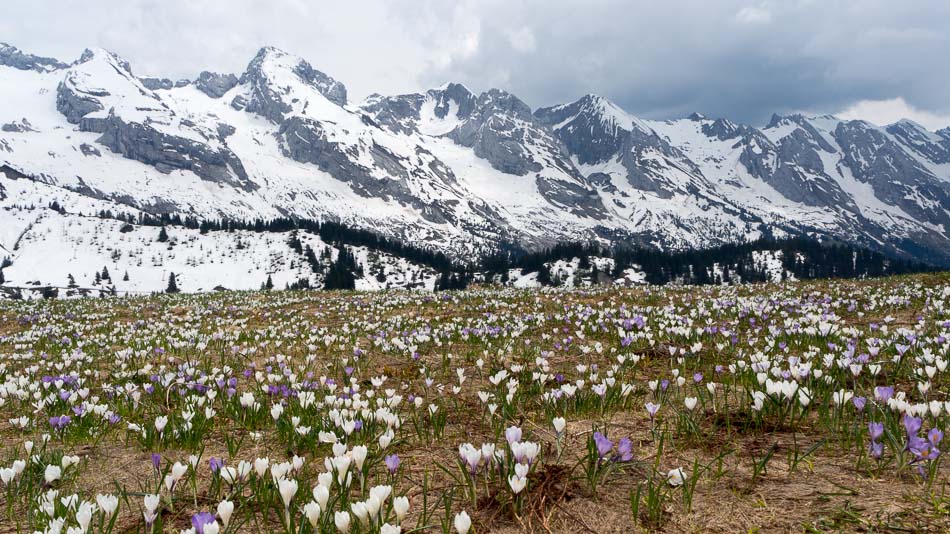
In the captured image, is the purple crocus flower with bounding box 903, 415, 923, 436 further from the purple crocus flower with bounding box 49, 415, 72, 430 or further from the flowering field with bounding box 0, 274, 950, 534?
the purple crocus flower with bounding box 49, 415, 72, 430

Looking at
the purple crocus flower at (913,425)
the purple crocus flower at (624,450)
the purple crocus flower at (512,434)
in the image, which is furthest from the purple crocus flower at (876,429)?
the purple crocus flower at (512,434)

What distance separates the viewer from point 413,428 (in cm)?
480

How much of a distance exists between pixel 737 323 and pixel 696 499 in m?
8.17

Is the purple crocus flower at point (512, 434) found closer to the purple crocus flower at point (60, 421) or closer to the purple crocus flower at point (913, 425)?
the purple crocus flower at point (913, 425)

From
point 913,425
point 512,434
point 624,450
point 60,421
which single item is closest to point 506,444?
point 512,434

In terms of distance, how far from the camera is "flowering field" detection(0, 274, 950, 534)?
2.70 metres

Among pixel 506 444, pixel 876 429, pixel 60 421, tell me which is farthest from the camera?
pixel 60 421

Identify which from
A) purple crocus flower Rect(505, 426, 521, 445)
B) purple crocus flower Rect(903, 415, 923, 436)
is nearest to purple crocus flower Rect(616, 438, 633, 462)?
purple crocus flower Rect(505, 426, 521, 445)

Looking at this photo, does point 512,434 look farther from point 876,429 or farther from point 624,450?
point 876,429

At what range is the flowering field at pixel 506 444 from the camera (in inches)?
106

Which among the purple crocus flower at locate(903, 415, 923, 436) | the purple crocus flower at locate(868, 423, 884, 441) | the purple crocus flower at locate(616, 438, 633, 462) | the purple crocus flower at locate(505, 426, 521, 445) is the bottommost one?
the purple crocus flower at locate(616, 438, 633, 462)

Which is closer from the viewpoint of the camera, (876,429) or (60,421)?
(876,429)

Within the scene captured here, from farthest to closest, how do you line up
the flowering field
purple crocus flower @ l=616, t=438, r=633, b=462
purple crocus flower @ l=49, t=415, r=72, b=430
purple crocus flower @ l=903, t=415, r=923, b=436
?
purple crocus flower @ l=49, t=415, r=72, b=430 → purple crocus flower @ l=616, t=438, r=633, b=462 → purple crocus flower @ l=903, t=415, r=923, b=436 → the flowering field

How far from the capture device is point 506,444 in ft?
10.5
